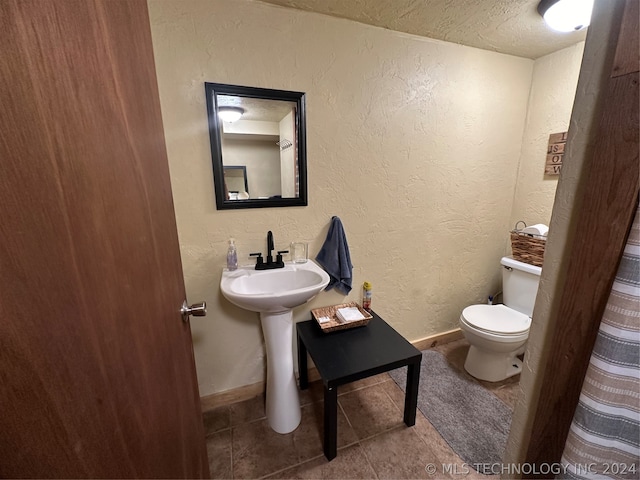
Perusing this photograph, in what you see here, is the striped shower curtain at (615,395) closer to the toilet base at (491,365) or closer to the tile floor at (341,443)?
the tile floor at (341,443)

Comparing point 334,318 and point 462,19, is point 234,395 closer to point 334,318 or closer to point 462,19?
point 334,318

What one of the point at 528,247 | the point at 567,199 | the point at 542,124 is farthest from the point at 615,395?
the point at 542,124

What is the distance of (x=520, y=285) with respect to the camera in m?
1.80

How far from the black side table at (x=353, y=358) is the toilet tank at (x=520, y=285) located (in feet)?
3.28

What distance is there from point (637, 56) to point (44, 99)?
2.99ft

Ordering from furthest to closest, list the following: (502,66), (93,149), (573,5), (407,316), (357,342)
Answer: (407,316) → (502,66) → (357,342) → (573,5) → (93,149)

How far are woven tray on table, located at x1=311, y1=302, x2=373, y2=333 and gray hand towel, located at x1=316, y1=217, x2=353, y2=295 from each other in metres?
0.24

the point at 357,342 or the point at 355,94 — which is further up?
the point at 355,94

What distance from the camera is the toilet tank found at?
5.67ft

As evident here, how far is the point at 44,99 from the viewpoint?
1.11 feet

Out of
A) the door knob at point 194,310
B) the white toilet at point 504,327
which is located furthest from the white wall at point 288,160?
the white toilet at point 504,327

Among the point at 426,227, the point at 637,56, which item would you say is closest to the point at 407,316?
the point at 426,227

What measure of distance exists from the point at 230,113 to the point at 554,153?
85.3 inches

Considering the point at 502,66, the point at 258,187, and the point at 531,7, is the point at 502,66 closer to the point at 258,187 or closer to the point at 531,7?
the point at 531,7
